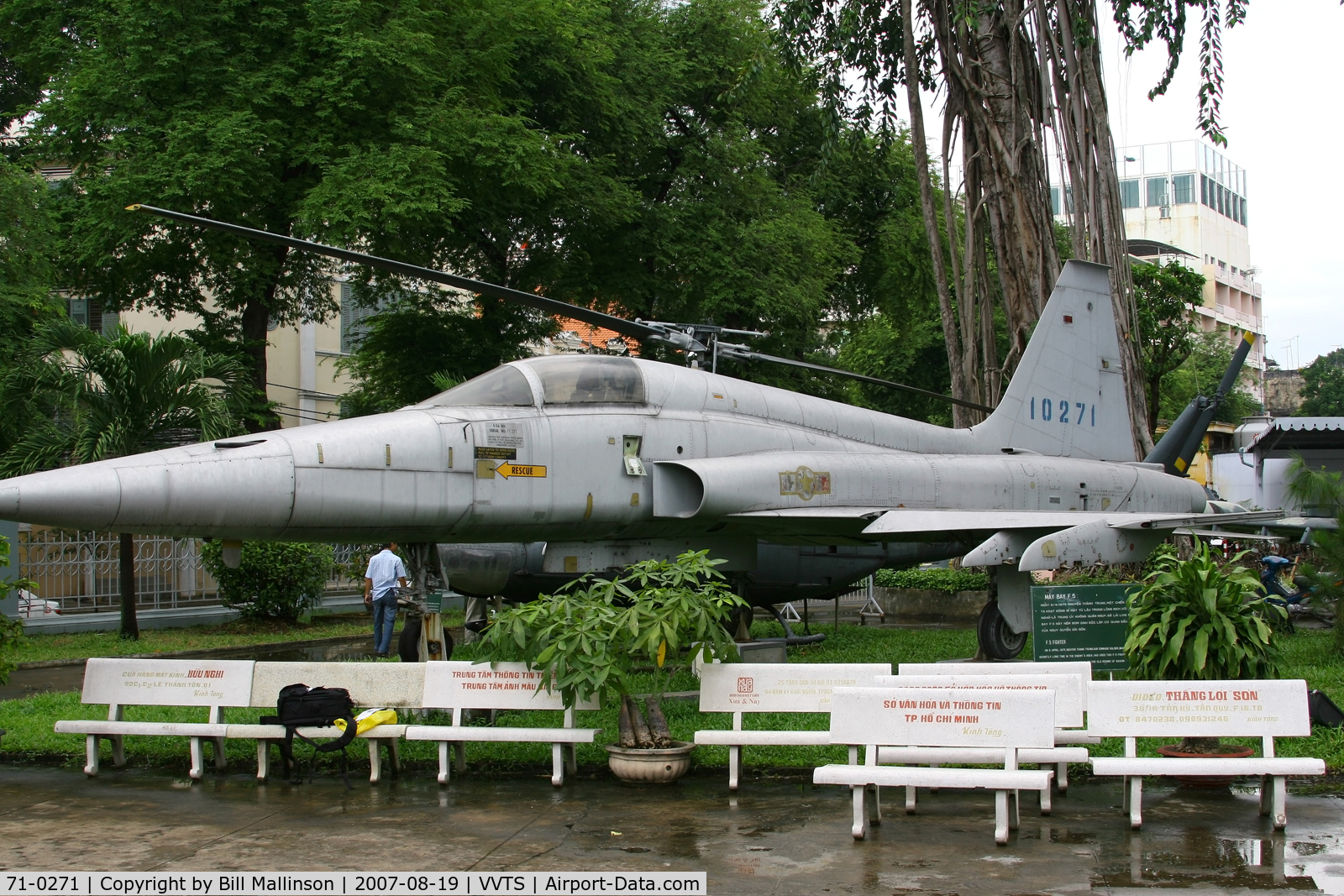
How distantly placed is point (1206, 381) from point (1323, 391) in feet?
92.0

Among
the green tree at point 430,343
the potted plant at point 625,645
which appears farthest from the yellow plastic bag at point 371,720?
the green tree at point 430,343

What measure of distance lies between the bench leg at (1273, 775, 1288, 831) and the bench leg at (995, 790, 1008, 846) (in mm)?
1478

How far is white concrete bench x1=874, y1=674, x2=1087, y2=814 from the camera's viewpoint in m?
6.57

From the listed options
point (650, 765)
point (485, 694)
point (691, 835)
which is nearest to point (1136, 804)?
point (691, 835)

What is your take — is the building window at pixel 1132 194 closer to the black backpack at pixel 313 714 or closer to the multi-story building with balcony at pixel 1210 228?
the multi-story building with balcony at pixel 1210 228

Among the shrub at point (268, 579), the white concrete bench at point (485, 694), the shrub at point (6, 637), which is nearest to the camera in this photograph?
the white concrete bench at point (485, 694)

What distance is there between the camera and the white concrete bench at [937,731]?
242 inches

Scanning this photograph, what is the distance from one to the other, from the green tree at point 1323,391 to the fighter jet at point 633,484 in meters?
74.9

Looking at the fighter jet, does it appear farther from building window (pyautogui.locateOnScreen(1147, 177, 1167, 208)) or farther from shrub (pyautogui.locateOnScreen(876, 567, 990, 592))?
building window (pyautogui.locateOnScreen(1147, 177, 1167, 208))

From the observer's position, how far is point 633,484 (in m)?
10.6

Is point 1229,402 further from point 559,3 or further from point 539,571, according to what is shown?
point 539,571

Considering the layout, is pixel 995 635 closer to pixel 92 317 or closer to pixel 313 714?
pixel 313 714

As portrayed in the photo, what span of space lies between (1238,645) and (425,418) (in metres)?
6.50

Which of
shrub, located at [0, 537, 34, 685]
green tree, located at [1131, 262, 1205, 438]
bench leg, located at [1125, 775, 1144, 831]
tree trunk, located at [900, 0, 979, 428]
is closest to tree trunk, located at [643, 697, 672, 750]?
bench leg, located at [1125, 775, 1144, 831]
